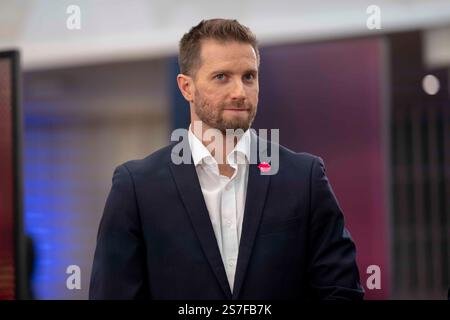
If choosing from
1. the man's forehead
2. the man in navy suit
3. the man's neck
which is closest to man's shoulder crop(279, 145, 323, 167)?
the man in navy suit

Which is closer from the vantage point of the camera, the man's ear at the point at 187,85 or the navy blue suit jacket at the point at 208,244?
the navy blue suit jacket at the point at 208,244

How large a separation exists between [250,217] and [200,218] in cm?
11

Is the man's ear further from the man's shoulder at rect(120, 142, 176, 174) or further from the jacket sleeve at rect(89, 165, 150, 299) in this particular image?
the jacket sleeve at rect(89, 165, 150, 299)

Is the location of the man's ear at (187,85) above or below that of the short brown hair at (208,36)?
below

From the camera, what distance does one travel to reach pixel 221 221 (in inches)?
64.4

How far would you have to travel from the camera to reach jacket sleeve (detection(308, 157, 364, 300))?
1.58 metres

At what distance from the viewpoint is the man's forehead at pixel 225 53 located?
162 cm

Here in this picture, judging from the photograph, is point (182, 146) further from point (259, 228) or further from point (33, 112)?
point (33, 112)

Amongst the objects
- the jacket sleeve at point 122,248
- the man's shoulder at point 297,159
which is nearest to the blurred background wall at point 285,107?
the man's shoulder at point 297,159

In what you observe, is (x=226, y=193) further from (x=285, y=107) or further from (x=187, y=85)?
(x=285, y=107)

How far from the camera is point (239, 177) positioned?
1668mm

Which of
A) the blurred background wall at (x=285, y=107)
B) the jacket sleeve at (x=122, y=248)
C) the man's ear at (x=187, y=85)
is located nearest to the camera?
the jacket sleeve at (x=122, y=248)

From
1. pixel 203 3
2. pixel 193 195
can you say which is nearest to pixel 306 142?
pixel 203 3

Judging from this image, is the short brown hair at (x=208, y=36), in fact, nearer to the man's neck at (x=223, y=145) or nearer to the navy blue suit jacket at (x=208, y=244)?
the man's neck at (x=223, y=145)
